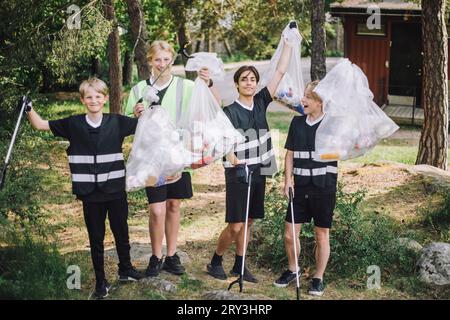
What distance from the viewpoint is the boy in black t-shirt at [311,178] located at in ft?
16.3

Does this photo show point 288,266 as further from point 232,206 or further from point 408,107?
point 408,107

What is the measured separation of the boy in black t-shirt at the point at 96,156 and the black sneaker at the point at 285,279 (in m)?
1.35

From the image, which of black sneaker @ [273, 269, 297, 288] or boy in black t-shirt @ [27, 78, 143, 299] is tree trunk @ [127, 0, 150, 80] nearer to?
boy in black t-shirt @ [27, 78, 143, 299]

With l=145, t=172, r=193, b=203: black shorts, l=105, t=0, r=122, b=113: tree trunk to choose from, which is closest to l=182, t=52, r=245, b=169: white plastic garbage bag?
l=145, t=172, r=193, b=203: black shorts

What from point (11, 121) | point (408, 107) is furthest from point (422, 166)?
point (408, 107)

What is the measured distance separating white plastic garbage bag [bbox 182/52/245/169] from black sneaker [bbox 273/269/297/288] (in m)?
1.10

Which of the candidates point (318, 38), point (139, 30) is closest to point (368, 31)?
point (318, 38)

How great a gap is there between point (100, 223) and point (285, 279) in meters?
1.53

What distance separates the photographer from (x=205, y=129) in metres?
4.98

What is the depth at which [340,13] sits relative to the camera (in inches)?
634

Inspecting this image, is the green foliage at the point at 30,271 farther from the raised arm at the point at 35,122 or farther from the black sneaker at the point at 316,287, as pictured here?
the black sneaker at the point at 316,287

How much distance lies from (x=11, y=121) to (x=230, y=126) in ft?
7.77
